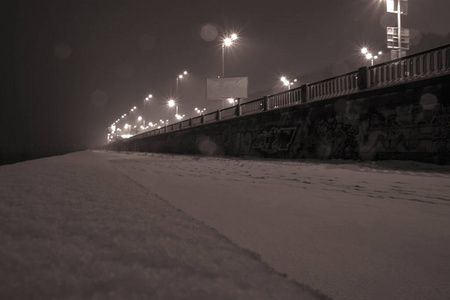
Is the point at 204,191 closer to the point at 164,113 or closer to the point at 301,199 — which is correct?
the point at 301,199

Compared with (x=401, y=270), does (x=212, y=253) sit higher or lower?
higher

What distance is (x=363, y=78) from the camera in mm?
11203

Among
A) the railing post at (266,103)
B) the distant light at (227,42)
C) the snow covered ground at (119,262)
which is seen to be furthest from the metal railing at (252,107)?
the snow covered ground at (119,262)

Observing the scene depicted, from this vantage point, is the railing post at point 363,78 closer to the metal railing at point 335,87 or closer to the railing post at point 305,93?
the metal railing at point 335,87

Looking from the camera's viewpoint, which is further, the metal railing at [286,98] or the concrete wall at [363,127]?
the metal railing at [286,98]

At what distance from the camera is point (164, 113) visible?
62.1 meters

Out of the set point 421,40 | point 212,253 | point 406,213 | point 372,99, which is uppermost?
point 421,40

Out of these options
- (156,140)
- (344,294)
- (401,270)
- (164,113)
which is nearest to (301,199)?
(401,270)

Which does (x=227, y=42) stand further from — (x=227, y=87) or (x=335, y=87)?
(x=335, y=87)

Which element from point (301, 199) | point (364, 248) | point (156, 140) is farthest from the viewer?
point (156, 140)

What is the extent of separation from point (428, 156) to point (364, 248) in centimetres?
835

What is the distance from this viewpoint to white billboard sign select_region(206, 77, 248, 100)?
88.2 ft

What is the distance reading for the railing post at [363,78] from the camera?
11.1m

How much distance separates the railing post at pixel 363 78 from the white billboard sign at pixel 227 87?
1607 cm
